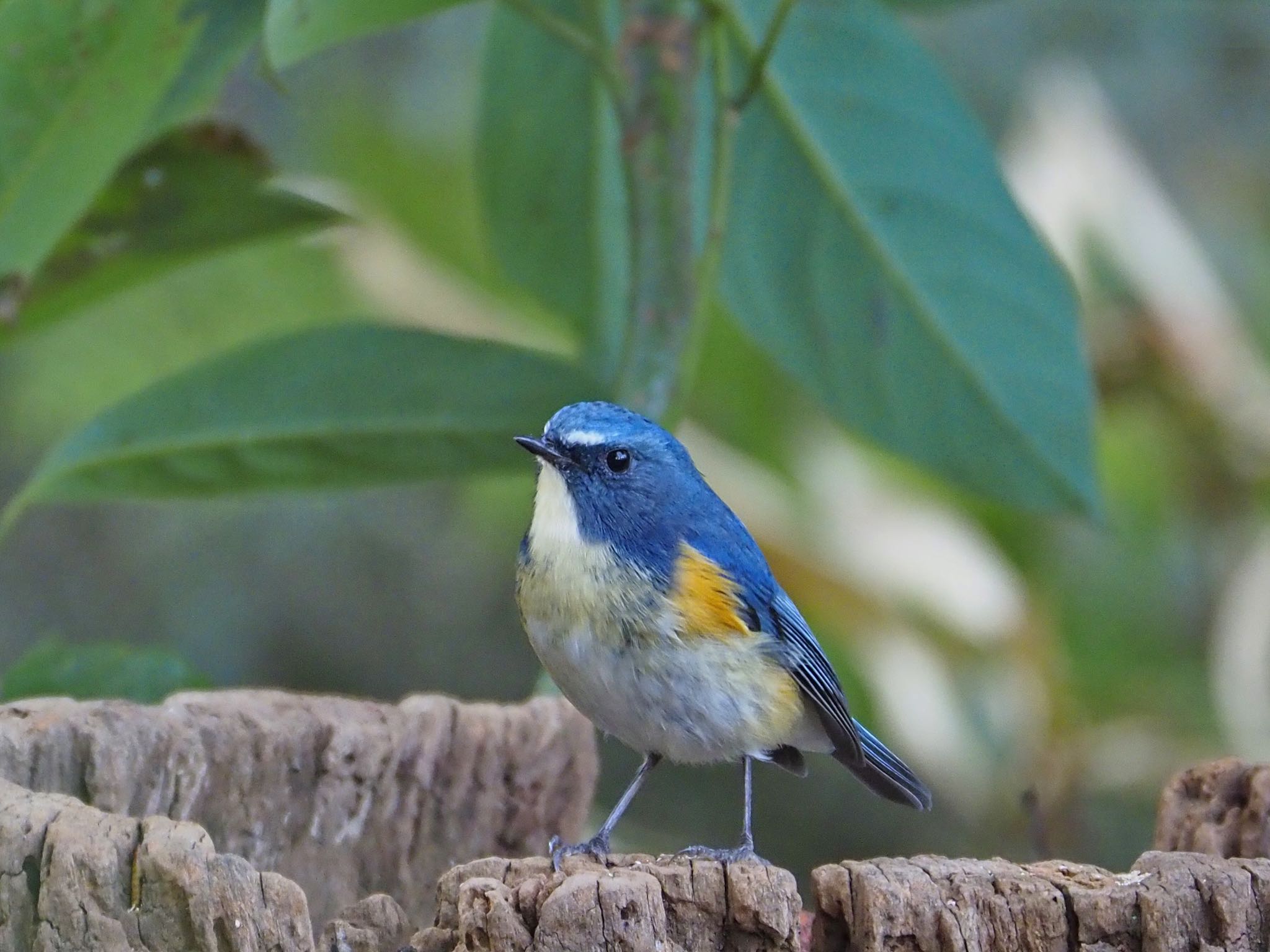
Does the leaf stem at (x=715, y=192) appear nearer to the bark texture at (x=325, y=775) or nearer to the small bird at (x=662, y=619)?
the small bird at (x=662, y=619)

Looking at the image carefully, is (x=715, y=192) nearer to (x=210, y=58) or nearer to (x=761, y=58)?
(x=761, y=58)

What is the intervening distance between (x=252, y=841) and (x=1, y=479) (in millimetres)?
3426

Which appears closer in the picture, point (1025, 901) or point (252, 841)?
point (1025, 901)

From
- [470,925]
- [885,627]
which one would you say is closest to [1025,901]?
[470,925]

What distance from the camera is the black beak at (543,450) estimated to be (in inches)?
102

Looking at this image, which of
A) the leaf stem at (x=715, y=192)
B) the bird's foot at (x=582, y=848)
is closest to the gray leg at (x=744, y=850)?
the bird's foot at (x=582, y=848)

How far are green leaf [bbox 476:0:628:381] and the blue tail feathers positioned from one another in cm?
100

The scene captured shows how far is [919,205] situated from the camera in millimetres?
3113

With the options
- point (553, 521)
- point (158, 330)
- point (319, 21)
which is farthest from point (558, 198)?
point (158, 330)

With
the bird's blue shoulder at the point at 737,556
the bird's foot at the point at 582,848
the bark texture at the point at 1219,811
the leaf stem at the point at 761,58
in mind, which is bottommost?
the bird's foot at the point at 582,848

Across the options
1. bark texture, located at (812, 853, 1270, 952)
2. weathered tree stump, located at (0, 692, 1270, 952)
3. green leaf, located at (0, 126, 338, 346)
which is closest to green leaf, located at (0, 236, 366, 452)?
green leaf, located at (0, 126, 338, 346)

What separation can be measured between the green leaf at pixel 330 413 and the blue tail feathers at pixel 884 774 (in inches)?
33.9

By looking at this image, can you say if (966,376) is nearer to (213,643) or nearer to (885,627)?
(885,627)

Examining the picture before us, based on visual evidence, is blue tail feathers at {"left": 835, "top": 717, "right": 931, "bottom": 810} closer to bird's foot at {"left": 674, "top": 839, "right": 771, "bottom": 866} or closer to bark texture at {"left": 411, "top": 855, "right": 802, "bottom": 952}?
bird's foot at {"left": 674, "top": 839, "right": 771, "bottom": 866}
